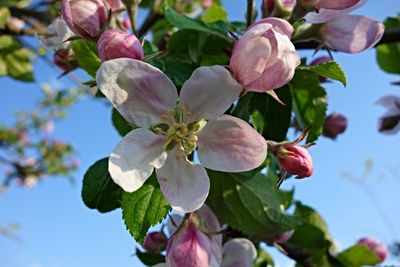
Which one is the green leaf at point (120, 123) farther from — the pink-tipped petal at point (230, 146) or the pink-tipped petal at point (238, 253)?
the pink-tipped petal at point (238, 253)

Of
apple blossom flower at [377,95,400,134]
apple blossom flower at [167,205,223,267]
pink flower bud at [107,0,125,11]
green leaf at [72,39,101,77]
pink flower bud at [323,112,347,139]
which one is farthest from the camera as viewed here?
apple blossom flower at [377,95,400,134]

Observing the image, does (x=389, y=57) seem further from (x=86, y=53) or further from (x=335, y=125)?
(x=86, y=53)

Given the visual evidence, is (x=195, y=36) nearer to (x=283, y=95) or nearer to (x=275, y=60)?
(x=283, y=95)

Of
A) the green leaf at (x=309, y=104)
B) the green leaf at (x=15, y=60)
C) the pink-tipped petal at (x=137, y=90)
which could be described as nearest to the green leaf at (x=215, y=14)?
the green leaf at (x=309, y=104)

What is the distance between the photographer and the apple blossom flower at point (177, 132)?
2.24 feet

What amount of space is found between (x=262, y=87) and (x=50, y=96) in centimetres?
432

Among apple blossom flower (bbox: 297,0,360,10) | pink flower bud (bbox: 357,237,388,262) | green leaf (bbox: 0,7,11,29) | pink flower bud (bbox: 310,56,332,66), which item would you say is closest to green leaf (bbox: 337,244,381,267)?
pink flower bud (bbox: 357,237,388,262)

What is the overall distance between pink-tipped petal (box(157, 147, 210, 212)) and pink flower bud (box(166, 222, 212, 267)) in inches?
3.0

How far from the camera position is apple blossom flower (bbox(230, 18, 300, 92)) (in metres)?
0.64

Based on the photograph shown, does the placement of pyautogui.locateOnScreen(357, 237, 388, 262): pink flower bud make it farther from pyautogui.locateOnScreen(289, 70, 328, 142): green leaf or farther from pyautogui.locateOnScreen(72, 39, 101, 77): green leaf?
pyautogui.locateOnScreen(72, 39, 101, 77): green leaf

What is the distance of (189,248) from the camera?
2.40ft

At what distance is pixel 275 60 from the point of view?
64cm

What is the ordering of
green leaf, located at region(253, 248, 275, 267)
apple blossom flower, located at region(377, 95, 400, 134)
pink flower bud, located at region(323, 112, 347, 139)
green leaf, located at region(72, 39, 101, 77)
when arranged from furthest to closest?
apple blossom flower, located at region(377, 95, 400, 134), green leaf, located at region(253, 248, 275, 267), pink flower bud, located at region(323, 112, 347, 139), green leaf, located at region(72, 39, 101, 77)

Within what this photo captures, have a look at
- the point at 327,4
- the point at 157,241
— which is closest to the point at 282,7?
the point at 327,4
